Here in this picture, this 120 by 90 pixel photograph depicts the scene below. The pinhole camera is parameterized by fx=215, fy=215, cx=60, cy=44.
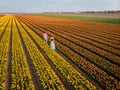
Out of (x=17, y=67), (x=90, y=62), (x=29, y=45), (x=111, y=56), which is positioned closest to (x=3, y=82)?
(x=17, y=67)

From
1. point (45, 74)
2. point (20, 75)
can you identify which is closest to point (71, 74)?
point (45, 74)

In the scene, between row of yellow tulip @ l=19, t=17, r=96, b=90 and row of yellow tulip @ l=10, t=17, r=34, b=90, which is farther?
row of yellow tulip @ l=19, t=17, r=96, b=90

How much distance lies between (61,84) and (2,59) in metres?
6.70

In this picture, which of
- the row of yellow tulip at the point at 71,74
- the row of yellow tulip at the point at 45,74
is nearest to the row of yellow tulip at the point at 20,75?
the row of yellow tulip at the point at 45,74

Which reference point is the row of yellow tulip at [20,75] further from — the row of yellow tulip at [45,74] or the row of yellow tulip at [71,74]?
the row of yellow tulip at [71,74]

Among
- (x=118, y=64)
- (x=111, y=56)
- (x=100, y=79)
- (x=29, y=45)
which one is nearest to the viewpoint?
(x=100, y=79)

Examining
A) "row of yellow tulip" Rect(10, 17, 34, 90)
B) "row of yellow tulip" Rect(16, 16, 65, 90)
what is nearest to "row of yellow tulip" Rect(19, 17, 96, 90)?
"row of yellow tulip" Rect(16, 16, 65, 90)

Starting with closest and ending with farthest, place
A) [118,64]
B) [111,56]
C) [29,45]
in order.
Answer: [118,64] < [111,56] < [29,45]

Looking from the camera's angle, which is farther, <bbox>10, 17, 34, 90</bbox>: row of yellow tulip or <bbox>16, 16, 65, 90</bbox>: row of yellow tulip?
<bbox>16, 16, 65, 90</bbox>: row of yellow tulip

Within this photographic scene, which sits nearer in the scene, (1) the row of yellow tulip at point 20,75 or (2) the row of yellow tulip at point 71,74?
(1) the row of yellow tulip at point 20,75

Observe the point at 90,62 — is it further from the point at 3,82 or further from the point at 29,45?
the point at 29,45

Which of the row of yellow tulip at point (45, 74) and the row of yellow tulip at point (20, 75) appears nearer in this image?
the row of yellow tulip at point (20, 75)

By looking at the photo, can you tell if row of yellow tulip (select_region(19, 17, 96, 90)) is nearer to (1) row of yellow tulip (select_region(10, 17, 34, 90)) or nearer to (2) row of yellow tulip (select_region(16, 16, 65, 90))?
(2) row of yellow tulip (select_region(16, 16, 65, 90))

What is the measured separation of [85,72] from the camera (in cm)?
1371
